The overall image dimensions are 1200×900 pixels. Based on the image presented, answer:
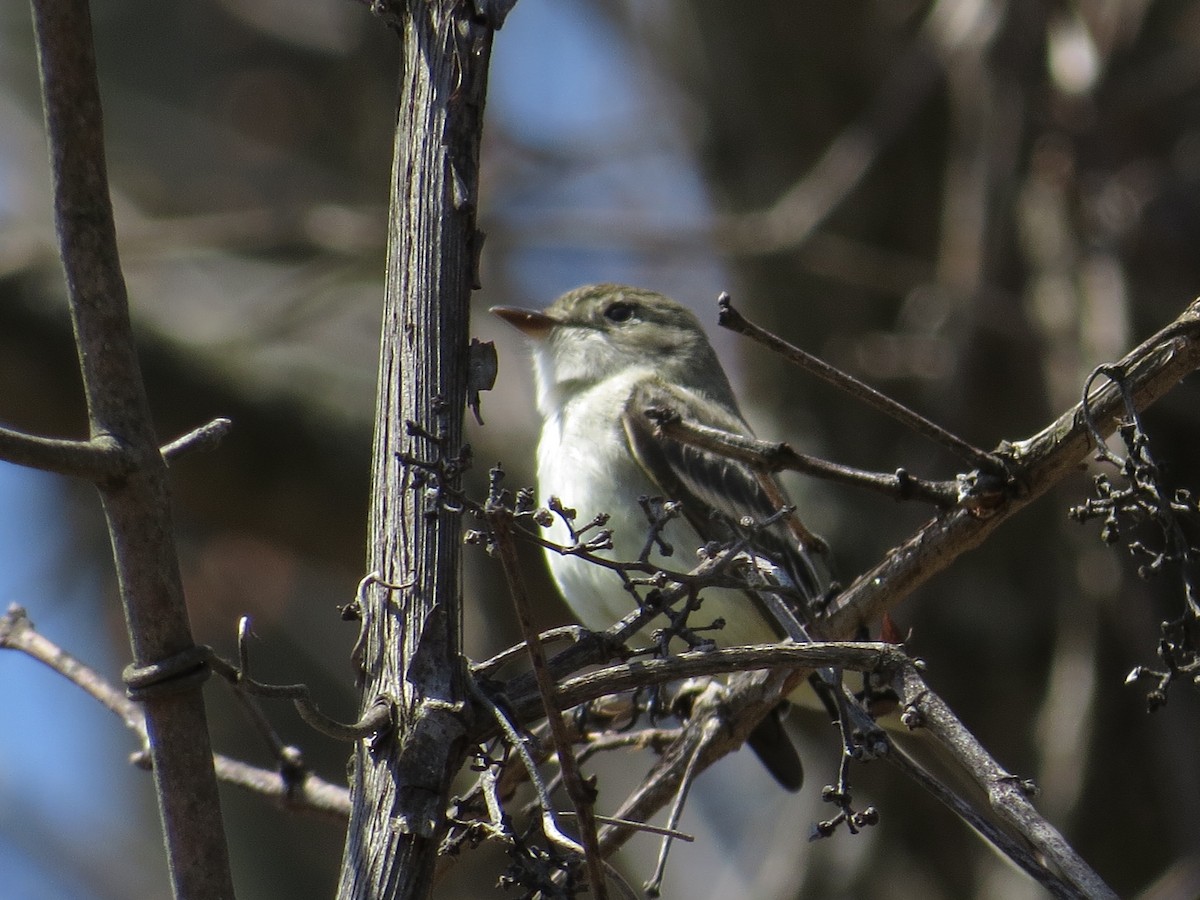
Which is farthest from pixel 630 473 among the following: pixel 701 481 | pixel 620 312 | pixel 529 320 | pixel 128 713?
pixel 128 713

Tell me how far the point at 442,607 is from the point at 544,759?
0.40 metres

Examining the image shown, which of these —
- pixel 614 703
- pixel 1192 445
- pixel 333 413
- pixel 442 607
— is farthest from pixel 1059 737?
pixel 442 607

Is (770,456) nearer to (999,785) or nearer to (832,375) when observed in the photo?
(832,375)

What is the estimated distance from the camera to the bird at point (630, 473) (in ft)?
9.45

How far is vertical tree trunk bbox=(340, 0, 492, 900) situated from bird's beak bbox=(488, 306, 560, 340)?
2.16 metres

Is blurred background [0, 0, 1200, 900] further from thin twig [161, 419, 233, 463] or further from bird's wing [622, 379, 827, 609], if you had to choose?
thin twig [161, 419, 233, 463]

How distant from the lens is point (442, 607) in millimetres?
1226

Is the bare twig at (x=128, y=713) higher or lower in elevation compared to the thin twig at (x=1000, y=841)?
higher

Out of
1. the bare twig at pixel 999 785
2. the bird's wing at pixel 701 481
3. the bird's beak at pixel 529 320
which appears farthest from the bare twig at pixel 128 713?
the bird's beak at pixel 529 320

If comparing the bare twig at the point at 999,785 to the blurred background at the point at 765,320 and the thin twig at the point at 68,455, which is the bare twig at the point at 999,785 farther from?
the blurred background at the point at 765,320

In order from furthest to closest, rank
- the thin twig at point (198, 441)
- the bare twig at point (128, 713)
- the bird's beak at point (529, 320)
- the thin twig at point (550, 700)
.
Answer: the bird's beak at point (529, 320) → the bare twig at point (128, 713) → the thin twig at point (198, 441) → the thin twig at point (550, 700)

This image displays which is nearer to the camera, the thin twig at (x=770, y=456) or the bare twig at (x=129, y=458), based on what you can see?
the bare twig at (x=129, y=458)

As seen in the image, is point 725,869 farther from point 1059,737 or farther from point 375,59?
point 375,59

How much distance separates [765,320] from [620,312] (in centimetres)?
111
